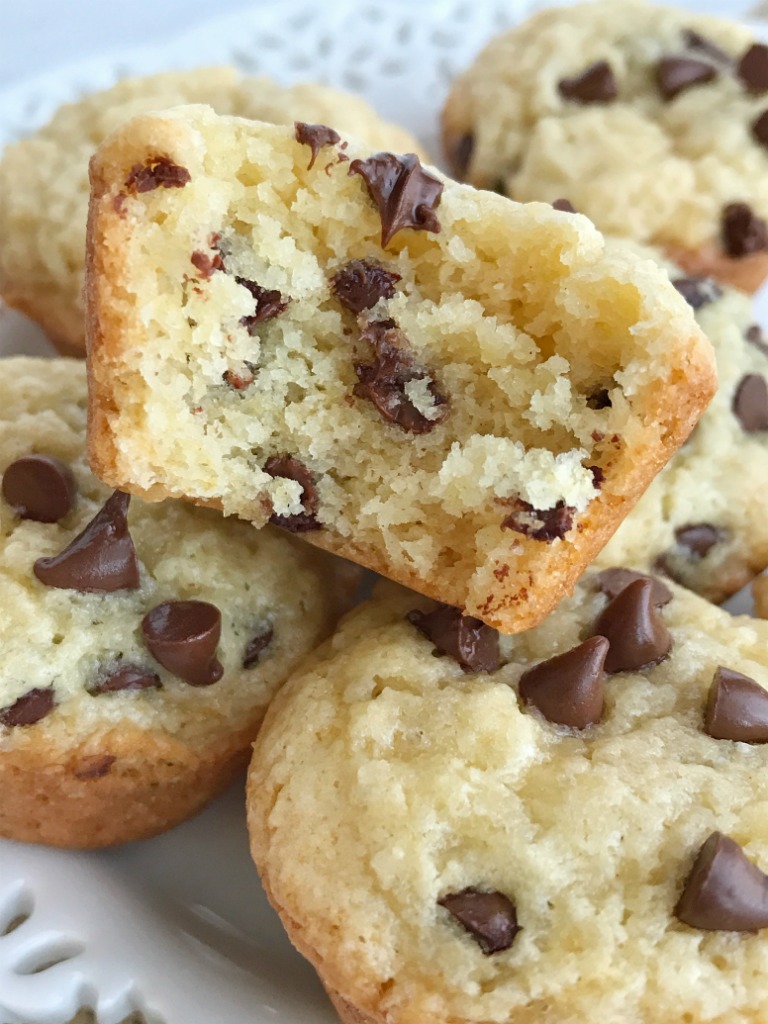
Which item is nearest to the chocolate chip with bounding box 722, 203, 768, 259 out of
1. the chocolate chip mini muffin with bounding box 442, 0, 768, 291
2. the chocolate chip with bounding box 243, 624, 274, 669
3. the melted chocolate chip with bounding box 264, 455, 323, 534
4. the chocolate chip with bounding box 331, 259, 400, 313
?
the chocolate chip mini muffin with bounding box 442, 0, 768, 291

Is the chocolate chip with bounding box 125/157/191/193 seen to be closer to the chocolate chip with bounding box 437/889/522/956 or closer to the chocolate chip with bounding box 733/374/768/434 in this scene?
the chocolate chip with bounding box 437/889/522/956

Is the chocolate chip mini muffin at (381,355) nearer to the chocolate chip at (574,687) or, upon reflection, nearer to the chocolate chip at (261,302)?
the chocolate chip at (261,302)

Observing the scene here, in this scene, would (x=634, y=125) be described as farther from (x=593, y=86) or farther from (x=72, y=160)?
(x=72, y=160)

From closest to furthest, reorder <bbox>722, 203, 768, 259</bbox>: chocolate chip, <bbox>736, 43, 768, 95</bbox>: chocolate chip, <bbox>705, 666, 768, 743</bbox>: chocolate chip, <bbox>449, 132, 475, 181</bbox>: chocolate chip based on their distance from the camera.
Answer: <bbox>705, 666, 768, 743</bbox>: chocolate chip → <bbox>722, 203, 768, 259</bbox>: chocolate chip → <bbox>736, 43, 768, 95</bbox>: chocolate chip → <bbox>449, 132, 475, 181</bbox>: chocolate chip

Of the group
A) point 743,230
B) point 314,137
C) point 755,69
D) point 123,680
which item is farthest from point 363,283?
point 755,69

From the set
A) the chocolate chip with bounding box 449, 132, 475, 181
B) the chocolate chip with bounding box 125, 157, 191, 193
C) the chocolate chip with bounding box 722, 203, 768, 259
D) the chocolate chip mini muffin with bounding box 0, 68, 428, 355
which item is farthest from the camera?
the chocolate chip with bounding box 449, 132, 475, 181

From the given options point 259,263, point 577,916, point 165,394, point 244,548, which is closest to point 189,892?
point 244,548
